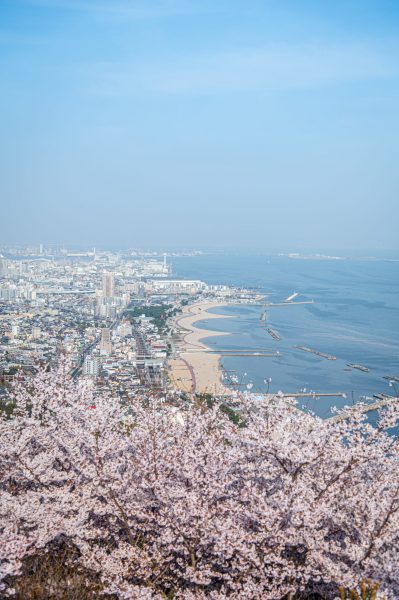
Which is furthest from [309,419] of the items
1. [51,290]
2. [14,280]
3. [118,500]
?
[14,280]

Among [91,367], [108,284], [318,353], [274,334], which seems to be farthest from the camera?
[108,284]

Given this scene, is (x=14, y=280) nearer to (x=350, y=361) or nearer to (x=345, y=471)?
(x=350, y=361)

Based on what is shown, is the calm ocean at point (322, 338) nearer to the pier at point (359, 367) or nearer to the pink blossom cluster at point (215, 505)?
the pier at point (359, 367)

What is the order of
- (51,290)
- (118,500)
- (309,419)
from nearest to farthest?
(118,500), (309,419), (51,290)

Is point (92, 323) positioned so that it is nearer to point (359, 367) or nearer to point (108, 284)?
point (108, 284)

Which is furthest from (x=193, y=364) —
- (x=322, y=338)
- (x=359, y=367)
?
(x=322, y=338)

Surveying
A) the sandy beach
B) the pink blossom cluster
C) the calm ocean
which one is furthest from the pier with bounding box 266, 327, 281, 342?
the pink blossom cluster
